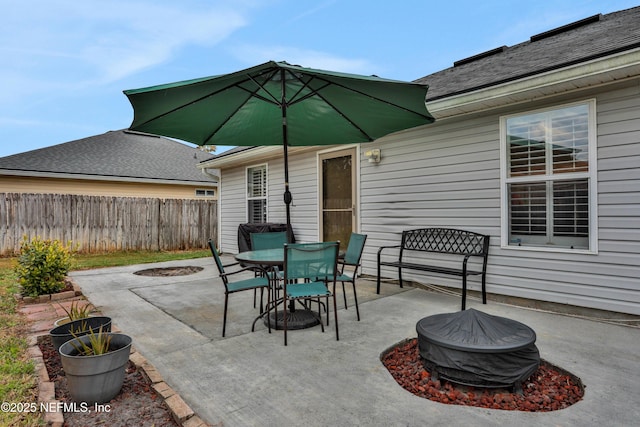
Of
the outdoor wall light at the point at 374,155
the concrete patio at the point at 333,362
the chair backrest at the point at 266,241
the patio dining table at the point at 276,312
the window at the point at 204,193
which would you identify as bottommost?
the concrete patio at the point at 333,362

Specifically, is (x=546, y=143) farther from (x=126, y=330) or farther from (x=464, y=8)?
(x=464, y=8)

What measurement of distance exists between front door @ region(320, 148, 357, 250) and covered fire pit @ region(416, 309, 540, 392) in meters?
3.70

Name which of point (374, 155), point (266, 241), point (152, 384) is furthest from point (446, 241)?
point (152, 384)

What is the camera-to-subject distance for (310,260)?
2910 millimetres

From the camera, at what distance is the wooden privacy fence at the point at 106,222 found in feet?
28.0

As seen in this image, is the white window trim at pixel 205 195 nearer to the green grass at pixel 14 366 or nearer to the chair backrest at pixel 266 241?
the green grass at pixel 14 366

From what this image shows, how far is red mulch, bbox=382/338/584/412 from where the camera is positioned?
6.32 feet

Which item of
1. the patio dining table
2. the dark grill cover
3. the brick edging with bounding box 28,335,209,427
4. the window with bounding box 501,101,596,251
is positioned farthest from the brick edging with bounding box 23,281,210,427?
the dark grill cover

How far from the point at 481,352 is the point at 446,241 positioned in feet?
8.88

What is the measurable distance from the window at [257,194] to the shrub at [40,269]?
166 inches

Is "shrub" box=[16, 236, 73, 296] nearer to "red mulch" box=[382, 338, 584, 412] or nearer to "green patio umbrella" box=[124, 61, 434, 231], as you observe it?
"green patio umbrella" box=[124, 61, 434, 231]

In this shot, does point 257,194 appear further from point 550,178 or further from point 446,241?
point 550,178

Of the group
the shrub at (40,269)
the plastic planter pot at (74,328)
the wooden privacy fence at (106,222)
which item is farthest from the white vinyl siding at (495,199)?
the wooden privacy fence at (106,222)

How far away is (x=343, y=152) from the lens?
6.00 meters
